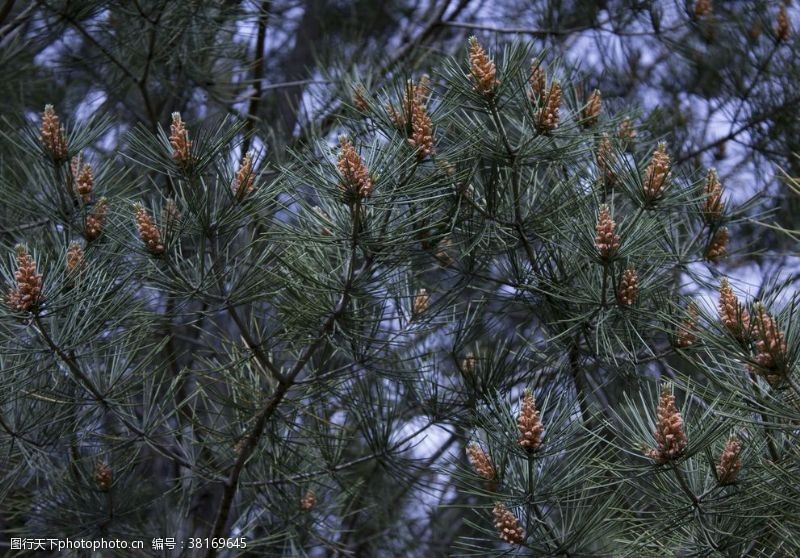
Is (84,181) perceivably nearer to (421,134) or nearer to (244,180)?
(244,180)

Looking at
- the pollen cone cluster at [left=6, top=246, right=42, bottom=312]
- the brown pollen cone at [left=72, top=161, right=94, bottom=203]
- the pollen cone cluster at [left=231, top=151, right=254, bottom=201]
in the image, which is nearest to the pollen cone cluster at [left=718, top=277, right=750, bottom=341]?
the pollen cone cluster at [left=231, top=151, right=254, bottom=201]

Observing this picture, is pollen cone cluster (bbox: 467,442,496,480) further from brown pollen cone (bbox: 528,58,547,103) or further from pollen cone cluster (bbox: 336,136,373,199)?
brown pollen cone (bbox: 528,58,547,103)

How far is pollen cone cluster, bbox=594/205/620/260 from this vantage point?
4.23ft

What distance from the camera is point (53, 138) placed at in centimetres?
148

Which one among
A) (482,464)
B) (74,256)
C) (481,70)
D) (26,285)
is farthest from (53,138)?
(482,464)

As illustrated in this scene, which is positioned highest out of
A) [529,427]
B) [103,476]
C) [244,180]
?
[244,180]

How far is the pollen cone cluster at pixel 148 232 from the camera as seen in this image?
50.4 inches

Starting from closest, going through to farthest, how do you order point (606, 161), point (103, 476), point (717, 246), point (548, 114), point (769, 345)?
point (769, 345)
point (548, 114)
point (606, 161)
point (717, 246)
point (103, 476)

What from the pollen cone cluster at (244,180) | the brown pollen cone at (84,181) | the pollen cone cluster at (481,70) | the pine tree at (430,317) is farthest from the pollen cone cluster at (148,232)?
the pollen cone cluster at (481,70)

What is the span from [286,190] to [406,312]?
357 millimetres

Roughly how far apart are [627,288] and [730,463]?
1.08ft

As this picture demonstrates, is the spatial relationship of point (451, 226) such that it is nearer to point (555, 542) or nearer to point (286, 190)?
point (286, 190)

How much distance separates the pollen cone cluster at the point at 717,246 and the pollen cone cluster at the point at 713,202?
26mm

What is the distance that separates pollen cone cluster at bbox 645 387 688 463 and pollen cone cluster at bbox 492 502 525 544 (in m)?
0.25
